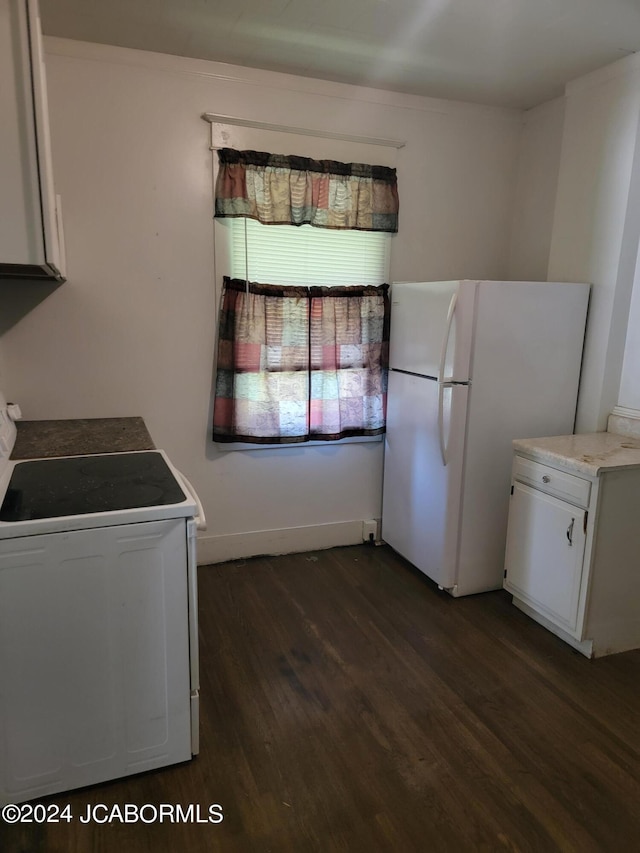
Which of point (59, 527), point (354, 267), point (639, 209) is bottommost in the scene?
point (59, 527)

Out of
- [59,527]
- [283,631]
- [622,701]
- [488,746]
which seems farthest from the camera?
[283,631]

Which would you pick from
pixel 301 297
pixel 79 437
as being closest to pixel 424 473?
pixel 301 297

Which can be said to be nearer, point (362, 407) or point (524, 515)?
point (524, 515)

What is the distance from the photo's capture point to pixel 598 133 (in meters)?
2.79

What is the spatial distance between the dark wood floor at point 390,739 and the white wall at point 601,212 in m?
1.29

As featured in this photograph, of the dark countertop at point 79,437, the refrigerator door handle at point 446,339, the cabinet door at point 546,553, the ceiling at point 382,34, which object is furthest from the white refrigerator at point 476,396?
the dark countertop at point 79,437

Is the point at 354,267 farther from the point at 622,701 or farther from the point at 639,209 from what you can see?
the point at 622,701

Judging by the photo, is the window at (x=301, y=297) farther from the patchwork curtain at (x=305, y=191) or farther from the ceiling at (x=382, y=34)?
the ceiling at (x=382, y=34)

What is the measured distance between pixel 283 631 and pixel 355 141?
8.31 feet

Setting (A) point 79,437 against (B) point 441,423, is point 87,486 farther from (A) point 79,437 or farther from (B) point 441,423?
(B) point 441,423

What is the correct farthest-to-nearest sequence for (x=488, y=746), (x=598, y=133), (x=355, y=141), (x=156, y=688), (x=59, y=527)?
(x=355, y=141) → (x=598, y=133) → (x=488, y=746) → (x=156, y=688) → (x=59, y=527)

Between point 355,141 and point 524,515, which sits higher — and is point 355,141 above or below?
above

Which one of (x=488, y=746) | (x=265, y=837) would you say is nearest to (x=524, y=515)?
(x=488, y=746)

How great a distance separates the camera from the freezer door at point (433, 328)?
8.65 ft
